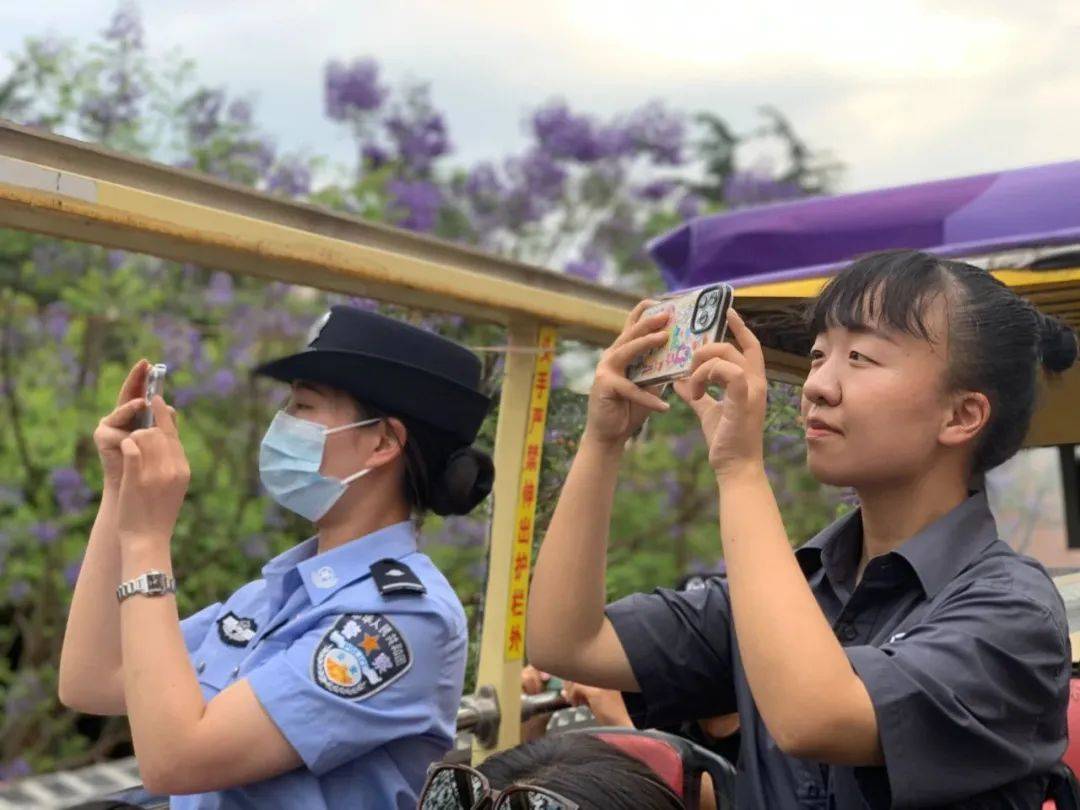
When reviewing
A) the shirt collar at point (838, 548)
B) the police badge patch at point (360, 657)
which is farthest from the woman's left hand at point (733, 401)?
the police badge patch at point (360, 657)

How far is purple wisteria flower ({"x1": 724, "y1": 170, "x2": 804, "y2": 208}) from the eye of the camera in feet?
25.2

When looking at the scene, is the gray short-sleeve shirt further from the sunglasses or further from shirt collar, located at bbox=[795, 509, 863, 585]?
the sunglasses

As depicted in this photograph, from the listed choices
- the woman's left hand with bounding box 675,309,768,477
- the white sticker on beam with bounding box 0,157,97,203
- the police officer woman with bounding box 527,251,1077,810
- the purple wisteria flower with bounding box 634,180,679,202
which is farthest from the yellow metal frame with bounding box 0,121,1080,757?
the purple wisteria flower with bounding box 634,180,679,202

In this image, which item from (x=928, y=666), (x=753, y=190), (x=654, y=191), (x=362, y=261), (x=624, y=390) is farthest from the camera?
(x=753, y=190)

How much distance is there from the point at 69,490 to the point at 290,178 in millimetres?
1719

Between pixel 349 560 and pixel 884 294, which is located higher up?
pixel 884 294

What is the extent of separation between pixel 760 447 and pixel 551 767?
43 cm

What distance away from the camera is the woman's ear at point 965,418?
158 cm

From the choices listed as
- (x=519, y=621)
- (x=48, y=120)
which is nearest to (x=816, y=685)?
(x=519, y=621)

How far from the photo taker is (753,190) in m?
7.69

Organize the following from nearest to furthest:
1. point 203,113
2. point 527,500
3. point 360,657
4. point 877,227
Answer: point 360,657, point 527,500, point 877,227, point 203,113

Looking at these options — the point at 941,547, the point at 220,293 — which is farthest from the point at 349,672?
the point at 220,293

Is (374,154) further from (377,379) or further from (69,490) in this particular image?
(377,379)

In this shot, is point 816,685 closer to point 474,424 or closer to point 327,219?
point 474,424
